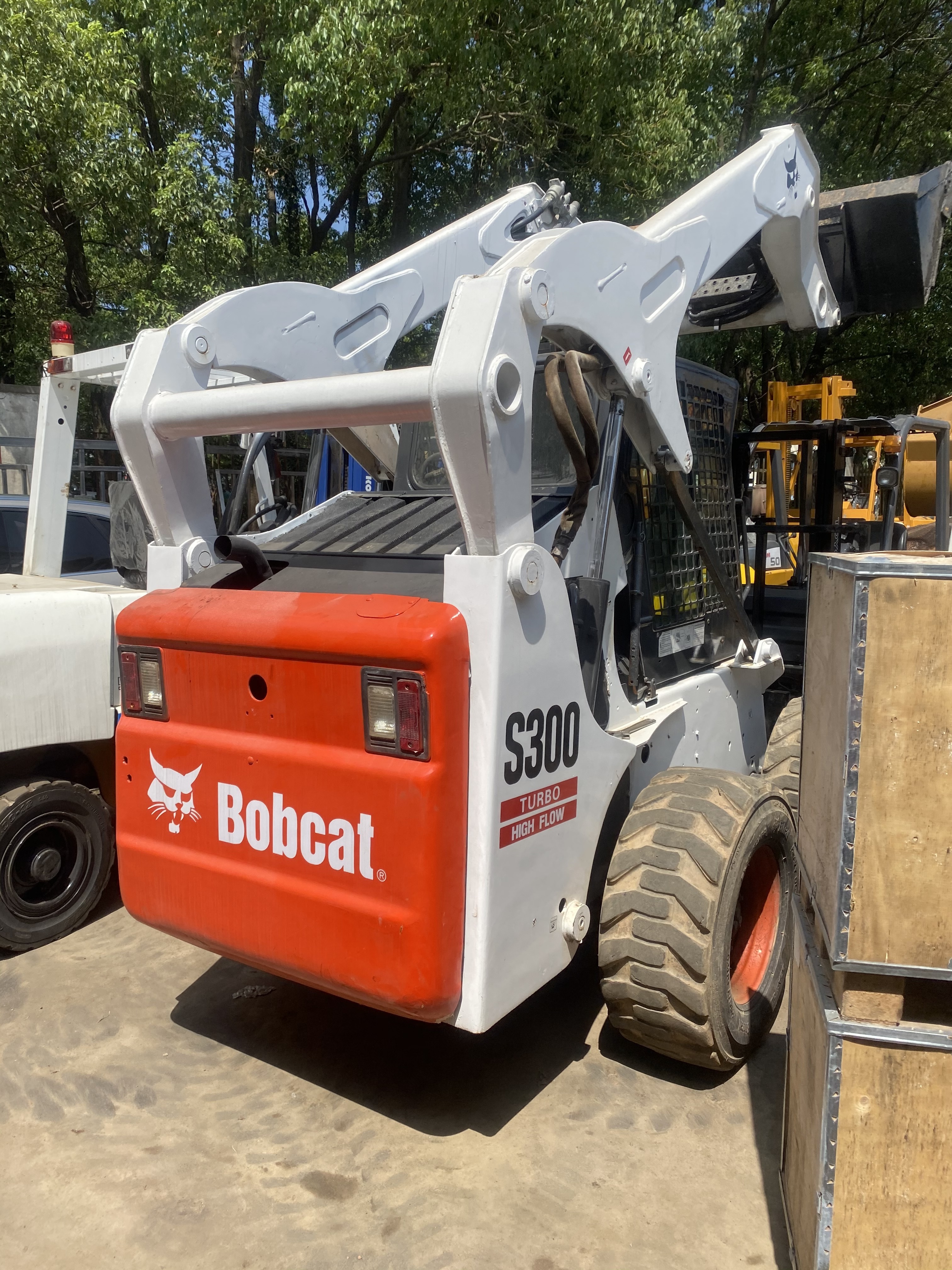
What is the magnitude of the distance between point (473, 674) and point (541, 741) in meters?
0.34

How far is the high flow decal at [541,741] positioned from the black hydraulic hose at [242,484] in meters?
1.94

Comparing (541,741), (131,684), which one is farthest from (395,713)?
(131,684)

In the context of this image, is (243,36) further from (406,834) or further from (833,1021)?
(833,1021)

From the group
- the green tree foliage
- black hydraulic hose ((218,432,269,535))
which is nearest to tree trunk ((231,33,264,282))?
the green tree foliage

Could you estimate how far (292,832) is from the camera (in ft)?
9.44

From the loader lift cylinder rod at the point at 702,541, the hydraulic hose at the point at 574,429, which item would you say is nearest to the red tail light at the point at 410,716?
the hydraulic hose at the point at 574,429

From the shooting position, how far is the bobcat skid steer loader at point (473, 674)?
104 inches

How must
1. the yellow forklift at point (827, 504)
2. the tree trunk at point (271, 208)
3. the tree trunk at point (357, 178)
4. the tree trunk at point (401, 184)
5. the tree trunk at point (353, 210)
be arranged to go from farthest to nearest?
the tree trunk at point (271, 208) → the tree trunk at point (353, 210) → the tree trunk at point (401, 184) → the tree trunk at point (357, 178) → the yellow forklift at point (827, 504)

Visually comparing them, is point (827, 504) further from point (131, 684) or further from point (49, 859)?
point (49, 859)

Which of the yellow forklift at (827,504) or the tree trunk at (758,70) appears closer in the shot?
the yellow forklift at (827,504)

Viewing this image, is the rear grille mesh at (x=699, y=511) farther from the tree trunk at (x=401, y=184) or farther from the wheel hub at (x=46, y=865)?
the tree trunk at (x=401, y=184)

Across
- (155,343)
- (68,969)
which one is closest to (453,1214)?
(68,969)

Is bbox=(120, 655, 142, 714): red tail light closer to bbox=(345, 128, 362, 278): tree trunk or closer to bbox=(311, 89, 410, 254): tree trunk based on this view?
bbox=(311, 89, 410, 254): tree trunk

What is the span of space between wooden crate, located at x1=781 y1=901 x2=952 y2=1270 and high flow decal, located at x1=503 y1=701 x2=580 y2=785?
1.01 metres
